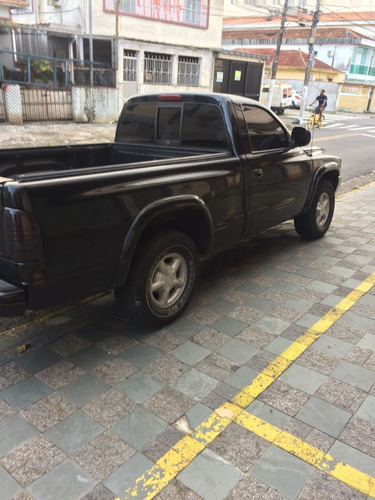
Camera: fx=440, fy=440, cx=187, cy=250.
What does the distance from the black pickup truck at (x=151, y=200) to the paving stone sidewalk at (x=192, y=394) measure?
46 centimetres

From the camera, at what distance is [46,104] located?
1719cm

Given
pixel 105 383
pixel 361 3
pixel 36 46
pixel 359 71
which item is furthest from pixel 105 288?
pixel 361 3

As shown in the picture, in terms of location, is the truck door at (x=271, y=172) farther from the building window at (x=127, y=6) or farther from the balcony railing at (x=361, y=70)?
the balcony railing at (x=361, y=70)

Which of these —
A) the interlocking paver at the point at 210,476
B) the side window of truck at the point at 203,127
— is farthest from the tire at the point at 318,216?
the interlocking paver at the point at 210,476

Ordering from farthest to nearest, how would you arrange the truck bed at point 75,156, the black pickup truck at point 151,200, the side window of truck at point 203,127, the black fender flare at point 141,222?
1. the side window of truck at point 203,127
2. the truck bed at point 75,156
3. the black fender flare at point 141,222
4. the black pickup truck at point 151,200

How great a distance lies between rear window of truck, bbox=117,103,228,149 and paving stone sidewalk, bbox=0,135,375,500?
143 cm

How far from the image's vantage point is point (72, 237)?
2.65 m

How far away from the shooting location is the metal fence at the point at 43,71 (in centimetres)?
1741

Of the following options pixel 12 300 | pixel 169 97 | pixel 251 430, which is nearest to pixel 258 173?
pixel 169 97

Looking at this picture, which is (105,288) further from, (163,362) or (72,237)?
(163,362)

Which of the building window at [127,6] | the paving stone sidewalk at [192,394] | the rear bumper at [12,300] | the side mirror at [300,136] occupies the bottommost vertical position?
the paving stone sidewalk at [192,394]

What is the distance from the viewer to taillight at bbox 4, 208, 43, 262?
2.42 m

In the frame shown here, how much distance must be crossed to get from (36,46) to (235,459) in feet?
76.8

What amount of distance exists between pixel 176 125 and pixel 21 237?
2.30 meters
